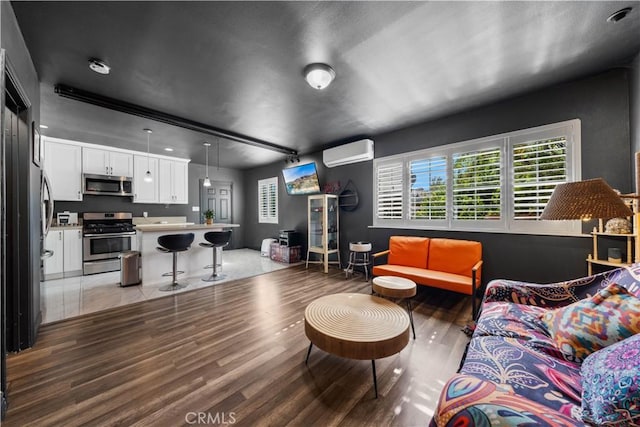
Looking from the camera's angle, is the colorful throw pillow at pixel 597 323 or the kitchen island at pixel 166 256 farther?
the kitchen island at pixel 166 256

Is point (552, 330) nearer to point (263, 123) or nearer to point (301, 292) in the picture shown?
point (301, 292)

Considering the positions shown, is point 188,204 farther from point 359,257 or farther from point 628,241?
point 628,241

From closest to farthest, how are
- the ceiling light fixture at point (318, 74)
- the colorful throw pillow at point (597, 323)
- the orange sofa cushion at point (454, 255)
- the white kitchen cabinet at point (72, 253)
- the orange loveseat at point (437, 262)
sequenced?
1. the colorful throw pillow at point (597, 323)
2. the ceiling light fixture at point (318, 74)
3. the orange loveseat at point (437, 262)
4. the orange sofa cushion at point (454, 255)
5. the white kitchen cabinet at point (72, 253)

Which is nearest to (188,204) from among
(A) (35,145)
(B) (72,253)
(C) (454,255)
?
(B) (72,253)

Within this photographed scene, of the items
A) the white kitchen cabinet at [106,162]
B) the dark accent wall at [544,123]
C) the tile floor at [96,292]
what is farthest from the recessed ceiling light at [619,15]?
the white kitchen cabinet at [106,162]

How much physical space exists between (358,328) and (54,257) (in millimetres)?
5684

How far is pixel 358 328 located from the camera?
1705 millimetres

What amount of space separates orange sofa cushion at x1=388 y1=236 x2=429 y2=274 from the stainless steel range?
540 cm

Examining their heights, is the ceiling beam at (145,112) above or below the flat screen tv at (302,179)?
above

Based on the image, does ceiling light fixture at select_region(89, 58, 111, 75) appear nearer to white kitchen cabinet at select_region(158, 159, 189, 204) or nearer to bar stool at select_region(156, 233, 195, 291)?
bar stool at select_region(156, 233, 195, 291)

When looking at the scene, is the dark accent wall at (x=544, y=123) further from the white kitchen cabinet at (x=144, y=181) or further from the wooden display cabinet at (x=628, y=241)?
the white kitchen cabinet at (x=144, y=181)

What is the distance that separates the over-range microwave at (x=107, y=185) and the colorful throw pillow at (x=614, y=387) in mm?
7006

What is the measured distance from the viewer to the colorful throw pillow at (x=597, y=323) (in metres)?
1.18

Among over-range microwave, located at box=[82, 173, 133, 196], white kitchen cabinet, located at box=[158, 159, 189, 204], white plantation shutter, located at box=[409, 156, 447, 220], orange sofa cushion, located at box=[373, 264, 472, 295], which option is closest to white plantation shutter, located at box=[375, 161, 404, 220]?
white plantation shutter, located at box=[409, 156, 447, 220]
